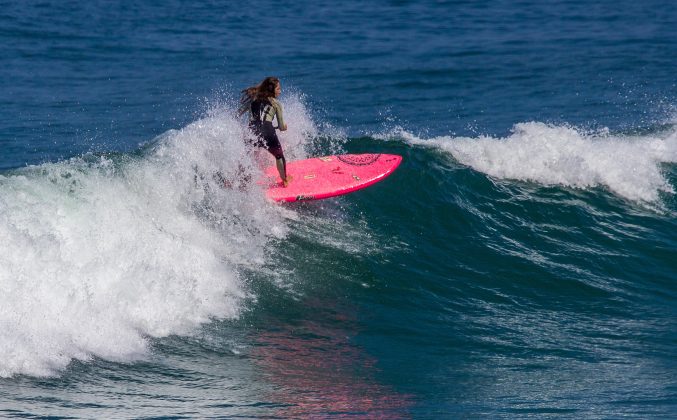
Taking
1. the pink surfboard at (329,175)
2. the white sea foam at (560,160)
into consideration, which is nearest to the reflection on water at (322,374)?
the pink surfboard at (329,175)

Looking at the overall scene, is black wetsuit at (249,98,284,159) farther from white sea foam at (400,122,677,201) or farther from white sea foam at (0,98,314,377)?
white sea foam at (400,122,677,201)

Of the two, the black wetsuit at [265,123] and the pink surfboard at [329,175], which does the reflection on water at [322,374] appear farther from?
the black wetsuit at [265,123]

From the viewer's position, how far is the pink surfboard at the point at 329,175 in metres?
10.9

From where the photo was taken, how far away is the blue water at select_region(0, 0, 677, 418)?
752 centimetres

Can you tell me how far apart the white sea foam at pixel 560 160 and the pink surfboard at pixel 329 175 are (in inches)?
68.8

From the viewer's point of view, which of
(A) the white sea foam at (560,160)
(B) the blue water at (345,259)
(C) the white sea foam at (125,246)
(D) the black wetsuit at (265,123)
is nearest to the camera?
(B) the blue water at (345,259)

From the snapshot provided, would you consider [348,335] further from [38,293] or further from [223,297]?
[38,293]

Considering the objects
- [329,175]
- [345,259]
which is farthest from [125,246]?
[329,175]

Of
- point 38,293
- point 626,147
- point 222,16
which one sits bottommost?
point 38,293

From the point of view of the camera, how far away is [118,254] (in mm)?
8992

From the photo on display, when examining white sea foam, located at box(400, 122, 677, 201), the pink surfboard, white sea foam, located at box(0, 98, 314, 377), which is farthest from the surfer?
white sea foam, located at box(400, 122, 677, 201)

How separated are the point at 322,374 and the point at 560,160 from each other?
6696mm

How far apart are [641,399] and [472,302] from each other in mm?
2739

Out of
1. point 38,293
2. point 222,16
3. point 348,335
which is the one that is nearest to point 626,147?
point 348,335
